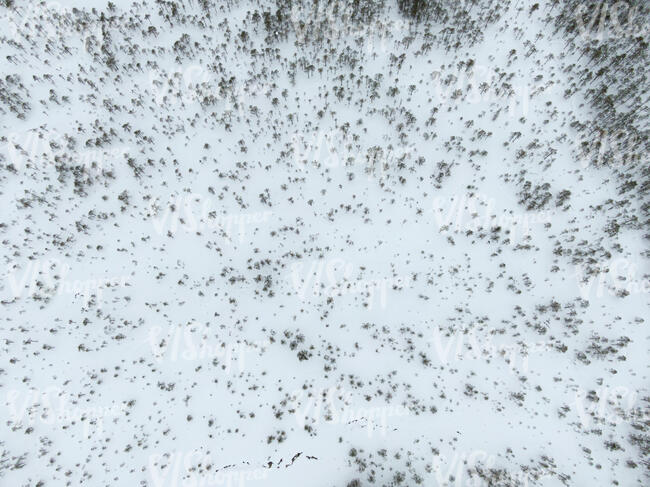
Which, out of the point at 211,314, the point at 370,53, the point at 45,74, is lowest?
the point at 211,314

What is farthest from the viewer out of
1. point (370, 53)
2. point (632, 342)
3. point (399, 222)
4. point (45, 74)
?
point (370, 53)

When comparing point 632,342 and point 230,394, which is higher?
point 230,394

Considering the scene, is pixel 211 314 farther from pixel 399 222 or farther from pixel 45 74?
pixel 45 74

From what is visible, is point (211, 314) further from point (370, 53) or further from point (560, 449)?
point (370, 53)

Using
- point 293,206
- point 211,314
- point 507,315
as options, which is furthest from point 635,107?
point 211,314

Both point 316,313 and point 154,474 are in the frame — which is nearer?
point 154,474

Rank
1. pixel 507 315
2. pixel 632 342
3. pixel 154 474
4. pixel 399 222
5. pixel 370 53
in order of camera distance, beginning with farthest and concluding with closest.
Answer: pixel 370 53, pixel 399 222, pixel 507 315, pixel 632 342, pixel 154 474
